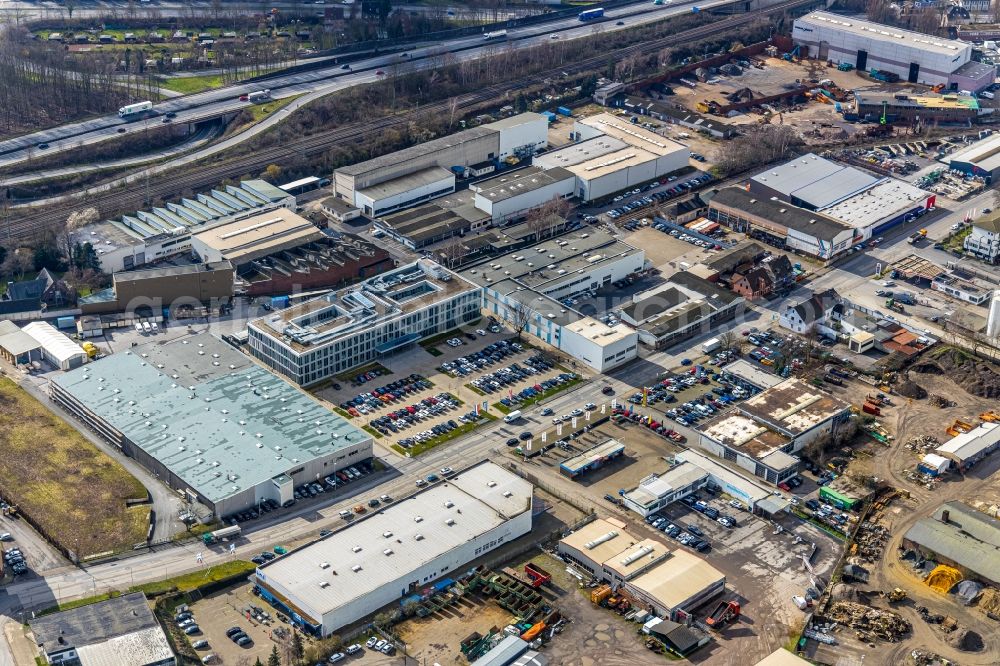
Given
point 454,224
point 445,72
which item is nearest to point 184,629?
point 454,224

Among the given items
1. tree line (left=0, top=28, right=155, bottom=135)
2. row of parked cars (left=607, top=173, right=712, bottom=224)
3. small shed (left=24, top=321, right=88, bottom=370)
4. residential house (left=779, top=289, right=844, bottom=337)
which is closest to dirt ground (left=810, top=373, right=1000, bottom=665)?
residential house (left=779, top=289, right=844, bottom=337)

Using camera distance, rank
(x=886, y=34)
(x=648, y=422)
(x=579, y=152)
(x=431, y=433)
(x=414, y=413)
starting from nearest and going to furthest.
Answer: (x=431, y=433) < (x=648, y=422) < (x=414, y=413) < (x=579, y=152) < (x=886, y=34)

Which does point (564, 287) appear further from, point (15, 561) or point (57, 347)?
point (15, 561)

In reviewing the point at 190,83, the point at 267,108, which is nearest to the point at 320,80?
the point at 267,108

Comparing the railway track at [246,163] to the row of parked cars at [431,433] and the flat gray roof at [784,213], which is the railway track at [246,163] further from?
the row of parked cars at [431,433]

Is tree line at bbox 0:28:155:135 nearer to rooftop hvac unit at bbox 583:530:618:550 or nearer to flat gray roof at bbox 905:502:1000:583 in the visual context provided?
rooftop hvac unit at bbox 583:530:618:550

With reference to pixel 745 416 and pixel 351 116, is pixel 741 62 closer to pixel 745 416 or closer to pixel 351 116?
pixel 351 116
